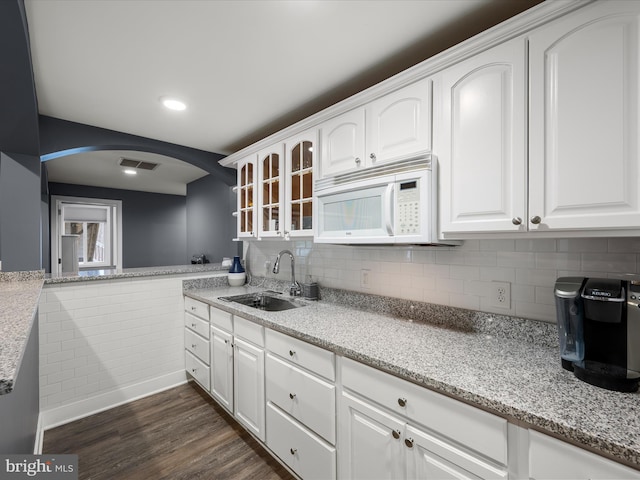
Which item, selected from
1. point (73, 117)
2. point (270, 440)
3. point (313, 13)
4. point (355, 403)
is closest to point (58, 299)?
point (73, 117)

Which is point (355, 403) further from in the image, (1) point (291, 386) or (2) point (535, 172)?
(2) point (535, 172)

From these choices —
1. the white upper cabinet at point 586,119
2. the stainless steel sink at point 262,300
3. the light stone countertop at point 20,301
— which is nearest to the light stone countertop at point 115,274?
the light stone countertop at point 20,301

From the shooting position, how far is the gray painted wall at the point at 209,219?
457 cm

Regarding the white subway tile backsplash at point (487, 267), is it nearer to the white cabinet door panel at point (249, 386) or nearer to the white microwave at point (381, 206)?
the white microwave at point (381, 206)

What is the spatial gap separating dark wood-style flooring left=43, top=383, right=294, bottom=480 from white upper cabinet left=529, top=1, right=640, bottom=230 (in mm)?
1957

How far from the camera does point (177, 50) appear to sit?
1.58 m

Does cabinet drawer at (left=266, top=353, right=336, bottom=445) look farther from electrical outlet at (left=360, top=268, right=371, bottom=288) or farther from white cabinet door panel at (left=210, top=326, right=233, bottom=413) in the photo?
electrical outlet at (left=360, top=268, right=371, bottom=288)

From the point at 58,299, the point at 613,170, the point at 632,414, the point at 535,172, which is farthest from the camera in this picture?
the point at 58,299

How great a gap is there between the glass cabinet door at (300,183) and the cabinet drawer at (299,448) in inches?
45.1

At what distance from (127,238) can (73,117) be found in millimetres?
4101

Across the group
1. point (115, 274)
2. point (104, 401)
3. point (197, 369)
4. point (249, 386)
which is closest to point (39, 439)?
point (104, 401)

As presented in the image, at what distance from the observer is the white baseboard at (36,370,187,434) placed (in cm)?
227

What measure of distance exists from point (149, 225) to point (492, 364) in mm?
6531

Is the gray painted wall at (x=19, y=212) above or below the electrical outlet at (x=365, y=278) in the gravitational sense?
above
